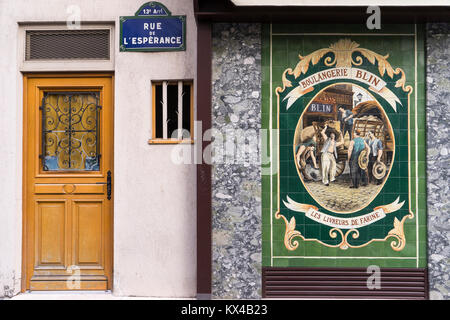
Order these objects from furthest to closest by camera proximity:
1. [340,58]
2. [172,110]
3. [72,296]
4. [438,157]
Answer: [172,110] → [72,296] → [340,58] → [438,157]

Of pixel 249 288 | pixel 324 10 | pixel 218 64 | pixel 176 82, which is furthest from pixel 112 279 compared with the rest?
pixel 324 10

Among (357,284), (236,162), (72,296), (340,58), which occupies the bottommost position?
(72,296)

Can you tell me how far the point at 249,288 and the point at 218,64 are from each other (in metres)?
2.45

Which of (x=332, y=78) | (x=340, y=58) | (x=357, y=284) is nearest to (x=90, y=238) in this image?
(x=357, y=284)

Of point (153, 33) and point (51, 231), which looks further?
point (51, 231)

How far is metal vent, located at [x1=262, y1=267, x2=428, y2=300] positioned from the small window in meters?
2.06

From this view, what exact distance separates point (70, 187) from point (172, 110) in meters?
1.51

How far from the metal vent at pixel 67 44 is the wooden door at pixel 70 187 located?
0.24 metres

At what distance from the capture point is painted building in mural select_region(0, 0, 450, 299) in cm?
438

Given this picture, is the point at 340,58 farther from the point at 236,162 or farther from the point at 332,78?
the point at 236,162

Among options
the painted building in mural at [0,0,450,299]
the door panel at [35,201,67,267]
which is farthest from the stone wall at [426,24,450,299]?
the door panel at [35,201,67,267]

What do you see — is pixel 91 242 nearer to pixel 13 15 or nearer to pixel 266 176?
pixel 266 176

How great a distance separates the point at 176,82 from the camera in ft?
15.5

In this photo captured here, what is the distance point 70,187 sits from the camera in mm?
4781
